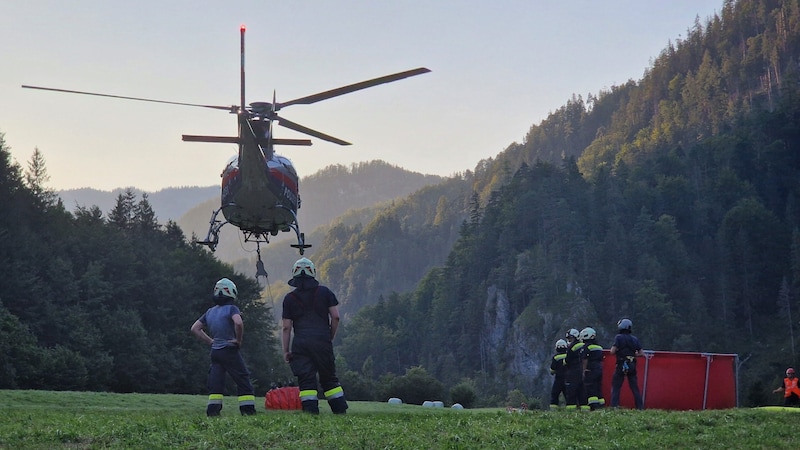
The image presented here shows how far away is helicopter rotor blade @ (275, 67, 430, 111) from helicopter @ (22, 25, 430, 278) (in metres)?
0.05

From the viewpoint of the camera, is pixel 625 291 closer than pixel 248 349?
No

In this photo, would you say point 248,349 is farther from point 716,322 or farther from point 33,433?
point 716,322

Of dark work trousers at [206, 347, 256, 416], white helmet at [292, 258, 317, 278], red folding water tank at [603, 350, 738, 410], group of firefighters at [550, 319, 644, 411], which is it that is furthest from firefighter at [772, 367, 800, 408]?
dark work trousers at [206, 347, 256, 416]

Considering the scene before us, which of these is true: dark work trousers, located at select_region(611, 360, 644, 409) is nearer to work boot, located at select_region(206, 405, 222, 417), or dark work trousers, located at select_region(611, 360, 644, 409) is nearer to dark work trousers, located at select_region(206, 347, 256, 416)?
Result: dark work trousers, located at select_region(206, 347, 256, 416)

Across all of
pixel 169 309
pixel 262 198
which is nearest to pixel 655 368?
pixel 262 198

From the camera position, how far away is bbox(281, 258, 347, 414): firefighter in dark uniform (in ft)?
63.9

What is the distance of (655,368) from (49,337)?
60574 millimetres

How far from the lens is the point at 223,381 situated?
19.9m

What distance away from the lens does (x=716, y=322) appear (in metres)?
182

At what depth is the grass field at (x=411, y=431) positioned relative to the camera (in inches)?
607

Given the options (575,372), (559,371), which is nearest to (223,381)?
(575,372)

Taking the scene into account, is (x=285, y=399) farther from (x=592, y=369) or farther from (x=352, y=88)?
(x=352, y=88)

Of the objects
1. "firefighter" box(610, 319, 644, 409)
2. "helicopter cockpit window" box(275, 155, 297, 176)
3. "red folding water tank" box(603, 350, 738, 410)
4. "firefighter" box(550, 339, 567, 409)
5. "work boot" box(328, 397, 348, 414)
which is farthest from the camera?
"helicopter cockpit window" box(275, 155, 297, 176)

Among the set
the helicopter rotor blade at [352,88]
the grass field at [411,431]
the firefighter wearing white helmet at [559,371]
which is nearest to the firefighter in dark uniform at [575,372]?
the firefighter wearing white helmet at [559,371]
